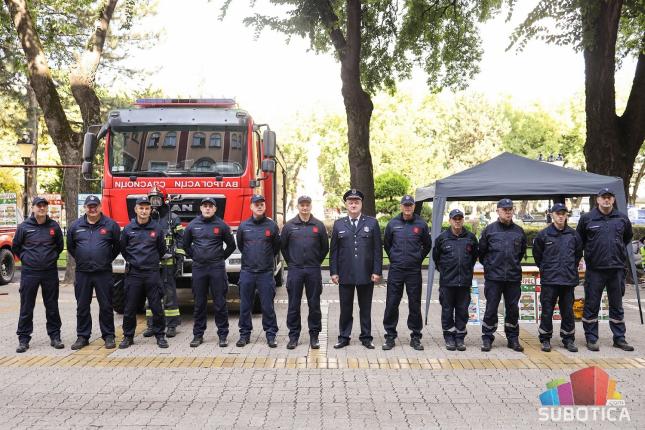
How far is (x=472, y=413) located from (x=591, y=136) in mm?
12204

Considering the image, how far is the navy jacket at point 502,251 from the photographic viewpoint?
900 centimetres

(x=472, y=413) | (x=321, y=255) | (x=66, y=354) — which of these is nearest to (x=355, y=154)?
(x=321, y=255)

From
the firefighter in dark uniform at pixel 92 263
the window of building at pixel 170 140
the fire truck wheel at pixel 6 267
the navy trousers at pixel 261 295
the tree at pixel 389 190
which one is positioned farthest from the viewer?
the tree at pixel 389 190

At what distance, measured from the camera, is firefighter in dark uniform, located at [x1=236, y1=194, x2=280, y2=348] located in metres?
9.27

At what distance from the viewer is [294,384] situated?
700cm

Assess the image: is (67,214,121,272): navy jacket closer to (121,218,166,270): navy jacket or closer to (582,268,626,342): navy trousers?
(121,218,166,270): navy jacket

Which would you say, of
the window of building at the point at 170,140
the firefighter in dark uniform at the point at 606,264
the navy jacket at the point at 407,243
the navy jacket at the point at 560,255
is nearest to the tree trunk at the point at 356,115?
the window of building at the point at 170,140

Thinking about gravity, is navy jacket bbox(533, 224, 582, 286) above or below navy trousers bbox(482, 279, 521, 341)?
above

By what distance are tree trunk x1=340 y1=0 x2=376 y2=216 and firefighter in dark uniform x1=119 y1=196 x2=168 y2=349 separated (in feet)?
28.8

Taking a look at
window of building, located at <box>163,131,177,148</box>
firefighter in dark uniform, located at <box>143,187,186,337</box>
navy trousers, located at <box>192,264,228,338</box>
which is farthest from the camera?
window of building, located at <box>163,131,177,148</box>

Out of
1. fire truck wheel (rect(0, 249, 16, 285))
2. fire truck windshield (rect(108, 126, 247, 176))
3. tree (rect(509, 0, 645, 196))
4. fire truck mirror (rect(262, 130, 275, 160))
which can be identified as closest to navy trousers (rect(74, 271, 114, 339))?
fire truck windshield (rect(108, 126, 247, 176))

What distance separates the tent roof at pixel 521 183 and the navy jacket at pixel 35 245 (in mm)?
5214

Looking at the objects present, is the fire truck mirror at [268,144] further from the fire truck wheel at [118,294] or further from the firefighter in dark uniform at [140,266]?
the fire truck wheel at [118,294]

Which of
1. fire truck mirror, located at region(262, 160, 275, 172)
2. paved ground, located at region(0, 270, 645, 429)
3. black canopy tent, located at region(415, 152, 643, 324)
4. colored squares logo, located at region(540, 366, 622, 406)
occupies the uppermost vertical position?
fire truck mirror, located at region(262, 160, 275, 172)
